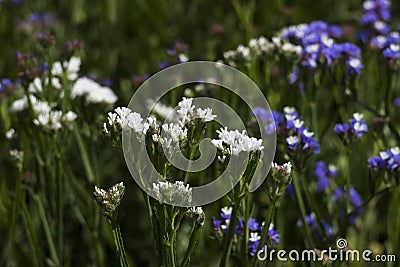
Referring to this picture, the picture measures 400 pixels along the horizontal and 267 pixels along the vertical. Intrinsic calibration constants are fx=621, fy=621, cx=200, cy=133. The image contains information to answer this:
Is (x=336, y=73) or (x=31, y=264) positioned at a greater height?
(x=336, y=73)

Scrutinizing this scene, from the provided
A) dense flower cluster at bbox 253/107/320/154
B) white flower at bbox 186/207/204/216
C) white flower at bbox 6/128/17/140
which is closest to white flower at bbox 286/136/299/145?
dense flower cluster at bbox 253/107/320/154

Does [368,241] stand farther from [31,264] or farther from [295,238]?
[31,264]

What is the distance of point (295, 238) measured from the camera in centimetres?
277

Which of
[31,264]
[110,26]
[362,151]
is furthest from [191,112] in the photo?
[110,26]

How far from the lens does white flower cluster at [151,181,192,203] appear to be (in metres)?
1.51

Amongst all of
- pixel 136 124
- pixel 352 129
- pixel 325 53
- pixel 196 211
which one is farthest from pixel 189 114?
pixel 325 53

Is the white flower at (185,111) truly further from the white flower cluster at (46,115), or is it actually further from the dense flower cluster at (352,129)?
the dense flower cluster at (352,129)

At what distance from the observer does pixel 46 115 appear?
2.11m

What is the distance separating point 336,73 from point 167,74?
28.8 inches

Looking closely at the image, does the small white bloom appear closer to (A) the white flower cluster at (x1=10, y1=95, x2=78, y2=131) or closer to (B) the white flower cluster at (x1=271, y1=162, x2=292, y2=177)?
(B) the white flower cluster at (x1=271, y1=162, x2=292, y2=177)

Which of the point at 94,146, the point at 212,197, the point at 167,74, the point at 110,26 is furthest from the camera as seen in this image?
the point at 110,26

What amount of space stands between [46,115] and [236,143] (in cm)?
81

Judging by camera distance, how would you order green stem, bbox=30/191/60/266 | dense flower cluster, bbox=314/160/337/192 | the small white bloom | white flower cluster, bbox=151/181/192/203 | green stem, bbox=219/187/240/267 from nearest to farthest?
white flower cluster, bbox=151/181/192/203, green stem, bbox=219/187/240/267, the small white bloom, green stem, bbox=30/191/60/266, dense flower cluster, bbox=314/160/337/192
